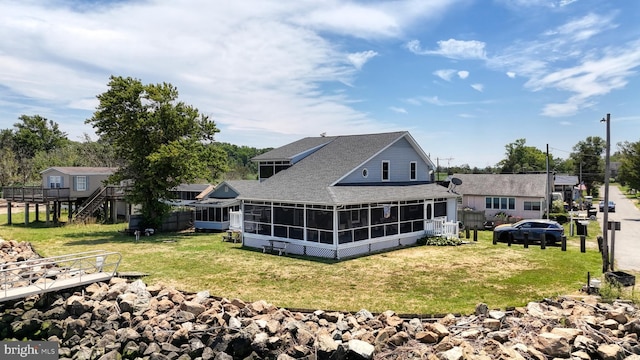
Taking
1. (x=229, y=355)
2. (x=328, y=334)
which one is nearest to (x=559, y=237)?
(x=328, y=334)

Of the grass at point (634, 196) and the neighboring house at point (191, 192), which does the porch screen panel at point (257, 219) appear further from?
the grass at point (634, 196)

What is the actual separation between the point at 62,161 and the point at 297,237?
54940 mm

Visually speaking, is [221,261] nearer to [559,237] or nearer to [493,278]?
[493,278]

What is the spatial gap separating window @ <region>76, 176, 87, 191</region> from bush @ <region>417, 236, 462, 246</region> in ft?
91.5

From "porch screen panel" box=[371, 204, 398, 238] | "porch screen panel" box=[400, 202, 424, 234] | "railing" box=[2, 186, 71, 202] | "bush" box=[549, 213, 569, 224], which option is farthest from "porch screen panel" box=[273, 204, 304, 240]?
"bush" box=[549, 213, 569, 224]

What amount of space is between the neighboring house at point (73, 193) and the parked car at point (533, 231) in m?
28.5

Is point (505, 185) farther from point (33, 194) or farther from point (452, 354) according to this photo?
point (33, 194)

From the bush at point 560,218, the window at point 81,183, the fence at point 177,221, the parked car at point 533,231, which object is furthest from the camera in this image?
the window at point 81,183

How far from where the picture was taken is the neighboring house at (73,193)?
3366 centimetres

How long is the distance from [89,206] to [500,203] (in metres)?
34.0

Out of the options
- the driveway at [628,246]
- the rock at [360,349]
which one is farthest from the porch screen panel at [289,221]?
the driveway at [628,246]

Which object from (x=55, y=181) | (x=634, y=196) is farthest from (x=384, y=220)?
(x=634, y=196)

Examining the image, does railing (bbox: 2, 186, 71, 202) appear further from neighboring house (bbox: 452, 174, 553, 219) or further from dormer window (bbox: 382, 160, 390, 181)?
neighboring house (bbox: 452, 174, 553, 219)

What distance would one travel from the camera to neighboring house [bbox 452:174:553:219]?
34.7m
